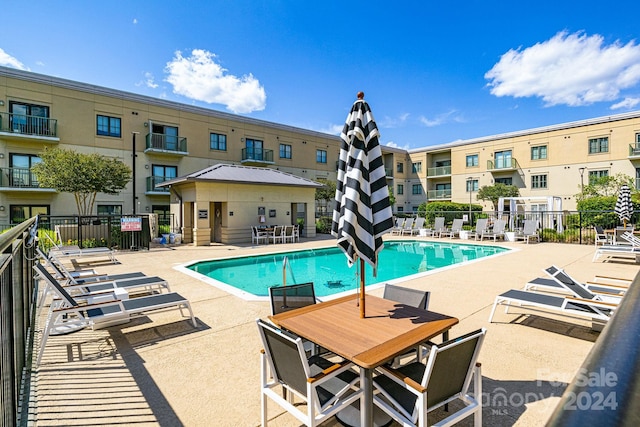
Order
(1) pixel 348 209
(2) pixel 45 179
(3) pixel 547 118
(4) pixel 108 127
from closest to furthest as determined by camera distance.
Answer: (1) pixel 348 209, (2) pixel 45 179, (4) pixel 108 127, (3) pixel 547 118

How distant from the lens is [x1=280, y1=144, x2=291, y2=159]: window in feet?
96.7

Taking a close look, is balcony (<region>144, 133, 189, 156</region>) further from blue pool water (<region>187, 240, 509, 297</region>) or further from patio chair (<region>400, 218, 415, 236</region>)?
patio chair (<region>400, 218, 415, 236</region>)

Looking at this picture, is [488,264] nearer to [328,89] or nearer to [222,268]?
[222,268]

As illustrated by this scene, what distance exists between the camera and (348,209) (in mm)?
3027

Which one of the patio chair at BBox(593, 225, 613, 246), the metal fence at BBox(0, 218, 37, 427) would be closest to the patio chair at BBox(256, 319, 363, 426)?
the metal fence at BBox(0, 218, 37, 427)

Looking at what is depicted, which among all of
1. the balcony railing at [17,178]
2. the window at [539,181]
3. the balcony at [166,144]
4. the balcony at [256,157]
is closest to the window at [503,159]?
the window at [539,181]

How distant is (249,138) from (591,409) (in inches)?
1129

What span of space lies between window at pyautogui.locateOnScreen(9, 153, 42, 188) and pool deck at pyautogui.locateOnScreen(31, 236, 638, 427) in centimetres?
1844

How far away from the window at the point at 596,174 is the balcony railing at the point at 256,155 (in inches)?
1035

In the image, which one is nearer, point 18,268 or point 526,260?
point 18,268

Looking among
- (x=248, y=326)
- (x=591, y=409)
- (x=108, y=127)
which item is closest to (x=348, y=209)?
(x=591, y=409)

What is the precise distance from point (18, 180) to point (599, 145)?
41309 mm

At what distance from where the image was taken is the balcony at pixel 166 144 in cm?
2200

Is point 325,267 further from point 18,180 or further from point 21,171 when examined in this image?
point 21,171
